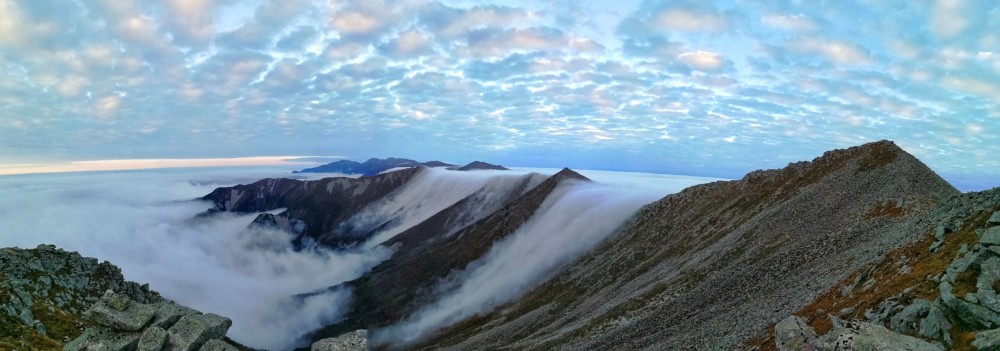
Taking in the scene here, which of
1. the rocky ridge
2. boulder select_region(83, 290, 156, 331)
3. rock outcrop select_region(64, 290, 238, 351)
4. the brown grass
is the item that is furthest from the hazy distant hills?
the rocky ridge

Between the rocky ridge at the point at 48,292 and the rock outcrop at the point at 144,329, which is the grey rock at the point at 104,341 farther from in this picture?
the rocky ridge at the point at 48,292

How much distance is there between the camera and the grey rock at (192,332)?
26.7 m

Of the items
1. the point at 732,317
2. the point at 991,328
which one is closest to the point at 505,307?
the point at 732,317

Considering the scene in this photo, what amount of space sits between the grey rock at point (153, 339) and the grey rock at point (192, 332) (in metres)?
0.41

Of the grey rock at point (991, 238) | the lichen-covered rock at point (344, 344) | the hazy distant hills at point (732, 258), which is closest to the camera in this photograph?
the lichen-covered rock at point (344, 344)

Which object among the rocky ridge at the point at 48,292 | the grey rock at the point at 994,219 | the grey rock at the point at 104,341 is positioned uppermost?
the grey rock at the point at 994,219

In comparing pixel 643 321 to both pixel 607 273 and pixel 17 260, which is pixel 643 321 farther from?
pixel 17 260

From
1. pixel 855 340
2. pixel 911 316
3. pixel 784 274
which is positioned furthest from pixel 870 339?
pixel 784 274

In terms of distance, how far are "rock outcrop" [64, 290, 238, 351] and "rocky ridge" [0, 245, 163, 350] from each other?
17.9 m

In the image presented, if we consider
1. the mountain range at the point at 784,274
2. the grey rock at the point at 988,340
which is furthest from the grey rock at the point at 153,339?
the grey rock at the point at 988,340

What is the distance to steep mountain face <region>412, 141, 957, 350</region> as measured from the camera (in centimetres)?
5878

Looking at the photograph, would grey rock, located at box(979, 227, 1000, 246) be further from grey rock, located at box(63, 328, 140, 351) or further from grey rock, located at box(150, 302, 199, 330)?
grey rock, located at box(63, 328, 140, 351)

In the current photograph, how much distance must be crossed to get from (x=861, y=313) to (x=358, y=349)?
36.2 meters

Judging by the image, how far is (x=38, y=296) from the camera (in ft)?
193
